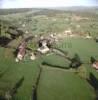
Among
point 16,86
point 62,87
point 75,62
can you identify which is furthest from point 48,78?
point 75,62

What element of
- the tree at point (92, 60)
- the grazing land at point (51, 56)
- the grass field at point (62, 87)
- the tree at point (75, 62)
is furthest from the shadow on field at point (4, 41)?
the tree at point (92, 60)

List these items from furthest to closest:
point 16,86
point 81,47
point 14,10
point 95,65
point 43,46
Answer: point 14,10 < point 81,47 < point 43,46 < point 95,65 < point 16,86

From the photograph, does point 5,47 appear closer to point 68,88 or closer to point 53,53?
point 53,53

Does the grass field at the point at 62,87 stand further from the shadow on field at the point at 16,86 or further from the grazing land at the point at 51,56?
the shadow on field at the point at 16,86

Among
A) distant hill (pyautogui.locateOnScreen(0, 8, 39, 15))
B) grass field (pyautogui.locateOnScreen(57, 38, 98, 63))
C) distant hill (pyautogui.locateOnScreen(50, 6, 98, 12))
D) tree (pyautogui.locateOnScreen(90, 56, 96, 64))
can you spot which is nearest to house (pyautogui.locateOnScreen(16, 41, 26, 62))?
grass field (pyautogui.locateOnScreen(57, 38, 98, 63))

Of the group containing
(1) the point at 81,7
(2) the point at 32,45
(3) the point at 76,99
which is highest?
(1) the point at 81,7

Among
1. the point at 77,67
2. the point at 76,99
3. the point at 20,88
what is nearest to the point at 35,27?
the point at 77,67

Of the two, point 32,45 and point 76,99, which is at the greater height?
point 32,45

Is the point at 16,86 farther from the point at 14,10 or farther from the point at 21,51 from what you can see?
the point at 14,10

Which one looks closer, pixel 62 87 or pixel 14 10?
pixel 62 87

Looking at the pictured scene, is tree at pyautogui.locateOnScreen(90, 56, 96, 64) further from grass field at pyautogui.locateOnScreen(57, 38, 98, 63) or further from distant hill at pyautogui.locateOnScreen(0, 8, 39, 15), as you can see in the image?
distant hill at pyautogui.locateOnScreen(0, 8, 39, 15)

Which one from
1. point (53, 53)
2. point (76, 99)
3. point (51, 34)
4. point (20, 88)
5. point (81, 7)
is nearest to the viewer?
point (76, 99)
